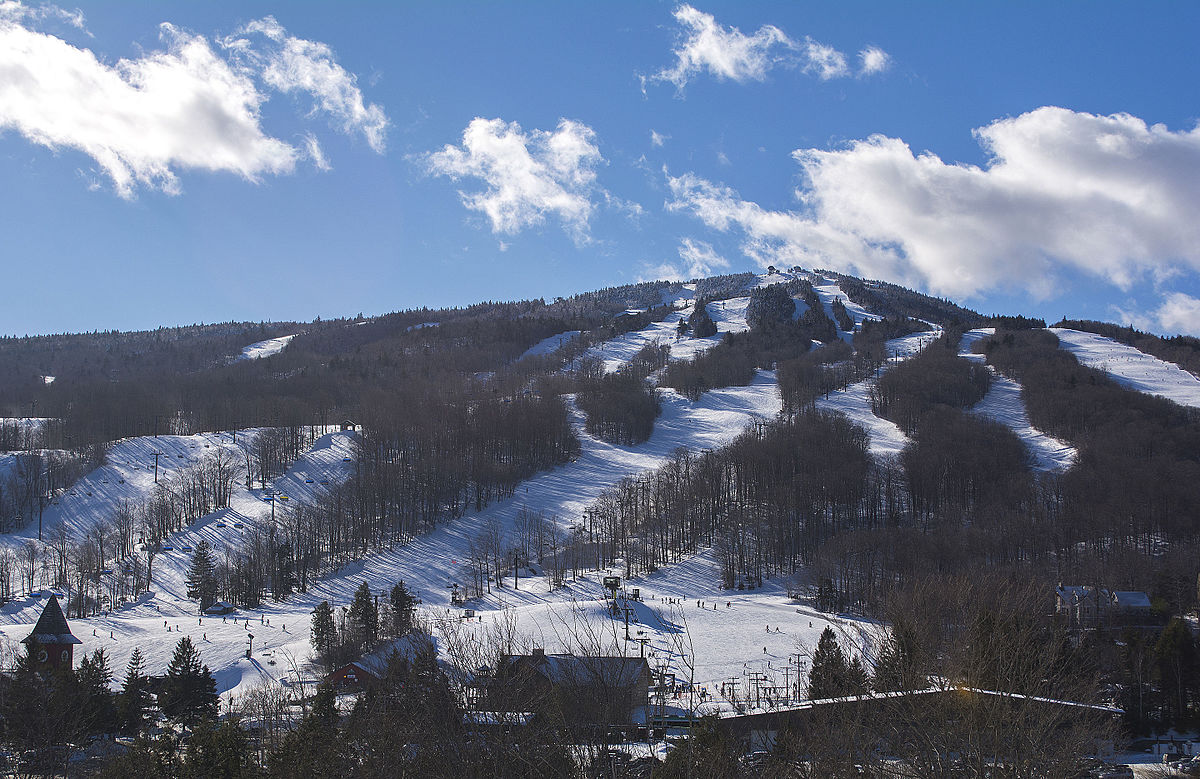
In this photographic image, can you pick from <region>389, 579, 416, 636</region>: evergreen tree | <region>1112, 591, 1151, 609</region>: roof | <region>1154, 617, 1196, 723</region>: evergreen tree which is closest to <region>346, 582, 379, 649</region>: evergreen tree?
<region>389, 579, 416, 636</region>: evergreen tree

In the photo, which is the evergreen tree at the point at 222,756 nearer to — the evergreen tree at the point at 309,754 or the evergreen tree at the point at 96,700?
the evergreen tree at the point at 309,754

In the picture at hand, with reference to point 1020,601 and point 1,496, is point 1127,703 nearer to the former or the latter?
point 1020,601

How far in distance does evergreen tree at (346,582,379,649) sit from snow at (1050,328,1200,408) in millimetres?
127109

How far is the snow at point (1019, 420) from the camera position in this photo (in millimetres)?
111938

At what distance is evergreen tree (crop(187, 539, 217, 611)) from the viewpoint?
254 ft

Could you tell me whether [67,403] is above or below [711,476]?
above

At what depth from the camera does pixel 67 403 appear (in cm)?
15525

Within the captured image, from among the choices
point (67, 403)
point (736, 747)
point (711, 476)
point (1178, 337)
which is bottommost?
point (736, 747)

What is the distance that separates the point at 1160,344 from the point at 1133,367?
931 inches

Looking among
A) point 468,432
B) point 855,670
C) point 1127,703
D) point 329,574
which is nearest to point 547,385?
point 468,432

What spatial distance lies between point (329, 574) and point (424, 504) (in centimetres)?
2053

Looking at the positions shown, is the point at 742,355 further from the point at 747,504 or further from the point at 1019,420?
the point at 747,504

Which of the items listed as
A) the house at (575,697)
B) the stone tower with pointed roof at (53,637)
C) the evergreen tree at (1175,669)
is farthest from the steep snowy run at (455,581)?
the evergreen tree at (1175,669)

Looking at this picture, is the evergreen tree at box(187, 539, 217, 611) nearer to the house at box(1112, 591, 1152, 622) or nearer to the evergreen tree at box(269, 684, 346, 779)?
the evergreen tree at box(269, 684, 346, 779)
